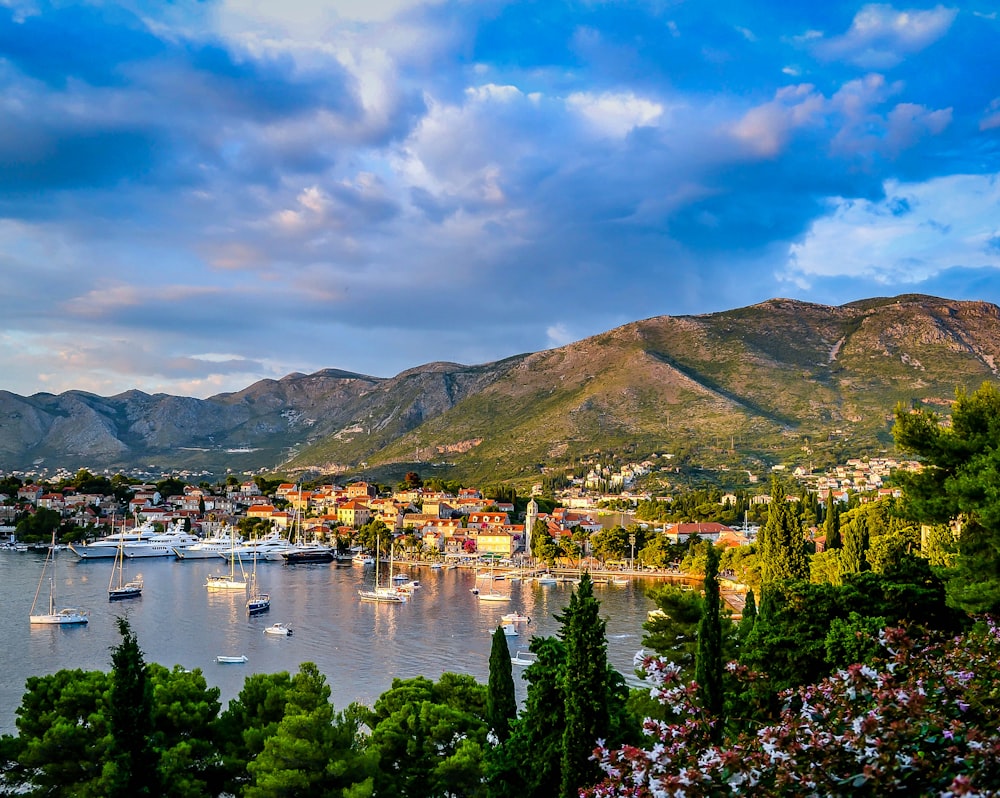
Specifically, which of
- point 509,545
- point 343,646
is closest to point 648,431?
point 509,545

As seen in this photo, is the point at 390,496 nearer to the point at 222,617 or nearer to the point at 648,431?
the point at 648,431

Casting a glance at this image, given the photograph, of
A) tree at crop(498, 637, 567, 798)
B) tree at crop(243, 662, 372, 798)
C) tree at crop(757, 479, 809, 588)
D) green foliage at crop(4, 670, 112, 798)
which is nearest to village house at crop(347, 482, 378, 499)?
tree at crop(757, 479, 809, 588)

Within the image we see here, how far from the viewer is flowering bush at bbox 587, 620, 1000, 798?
439cm

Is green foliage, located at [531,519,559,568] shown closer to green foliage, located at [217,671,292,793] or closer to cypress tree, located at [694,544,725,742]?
green foliage, located at [217,671,292,793]

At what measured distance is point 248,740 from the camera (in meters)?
13.2

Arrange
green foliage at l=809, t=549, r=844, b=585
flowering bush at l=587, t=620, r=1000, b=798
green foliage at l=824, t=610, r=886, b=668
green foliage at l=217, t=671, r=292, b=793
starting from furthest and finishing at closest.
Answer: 1. green foliage at l=809, t=549, r=844, b=585
2. green foliage at l=217, t=671, r=292, b=793
3. green foliage at l=824, t=610, r=886, b=668
4. flowering bush at l=587, t=620, r=1000, b=798

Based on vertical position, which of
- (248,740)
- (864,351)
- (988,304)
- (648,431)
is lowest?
Answer: (248,740)

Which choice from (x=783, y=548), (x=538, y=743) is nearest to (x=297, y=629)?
(x=783, y=548)

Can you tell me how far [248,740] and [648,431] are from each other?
412 feet

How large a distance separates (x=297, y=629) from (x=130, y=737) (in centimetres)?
3038

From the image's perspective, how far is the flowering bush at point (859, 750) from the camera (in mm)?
4387

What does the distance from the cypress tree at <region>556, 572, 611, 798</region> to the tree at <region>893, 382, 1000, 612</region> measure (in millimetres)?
6320

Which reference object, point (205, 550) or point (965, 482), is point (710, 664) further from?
point (205, 550)

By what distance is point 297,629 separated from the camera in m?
39.2
